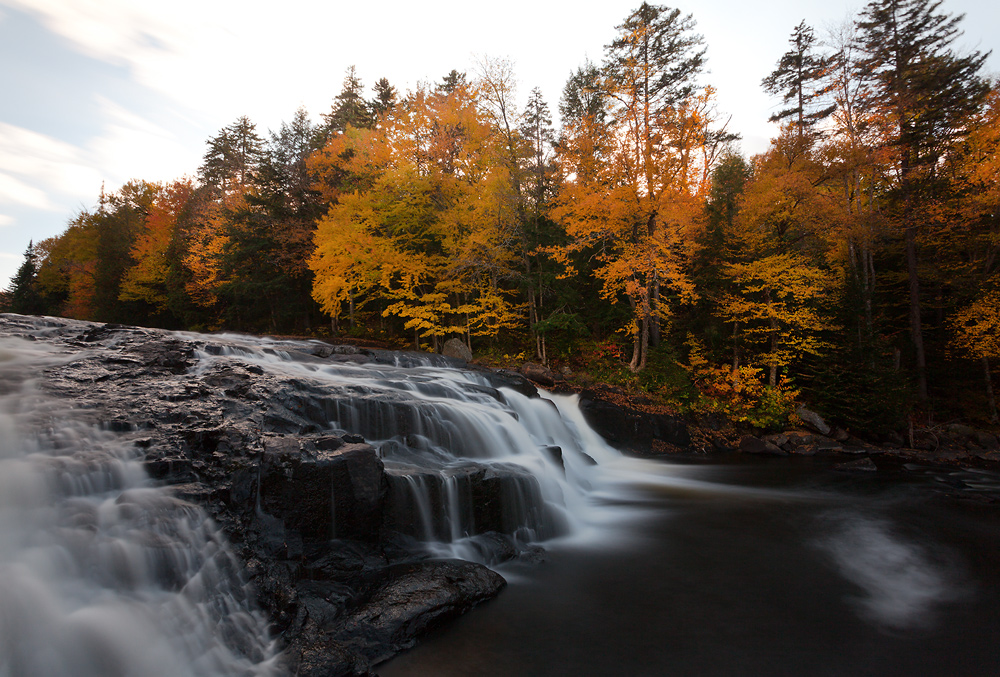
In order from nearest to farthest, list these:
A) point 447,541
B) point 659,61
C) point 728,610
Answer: point 728,610
point 447,541
point 659,61

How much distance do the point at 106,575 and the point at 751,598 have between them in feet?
19.7

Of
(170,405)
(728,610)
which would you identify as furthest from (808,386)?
(170,405)

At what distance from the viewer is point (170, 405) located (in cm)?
560

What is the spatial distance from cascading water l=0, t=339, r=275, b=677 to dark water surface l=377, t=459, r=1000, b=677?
54.2 inches

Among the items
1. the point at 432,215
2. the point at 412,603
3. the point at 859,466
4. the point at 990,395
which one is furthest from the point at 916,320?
the point at 412,603

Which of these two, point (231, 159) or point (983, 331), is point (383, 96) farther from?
point (983, 331)

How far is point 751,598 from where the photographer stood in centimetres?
487

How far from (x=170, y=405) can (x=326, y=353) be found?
20.8 ft

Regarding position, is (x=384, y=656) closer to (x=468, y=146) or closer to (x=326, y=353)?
(x=326, y=353)

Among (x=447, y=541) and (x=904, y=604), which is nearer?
(x=904, y=604)

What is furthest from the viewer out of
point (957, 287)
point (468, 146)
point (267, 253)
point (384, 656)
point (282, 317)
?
point (282, 317)

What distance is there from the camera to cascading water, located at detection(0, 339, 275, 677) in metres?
2.91

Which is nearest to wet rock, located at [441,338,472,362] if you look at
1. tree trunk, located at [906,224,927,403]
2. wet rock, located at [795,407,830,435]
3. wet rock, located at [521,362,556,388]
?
wet rock, located at [521,362,556,388]

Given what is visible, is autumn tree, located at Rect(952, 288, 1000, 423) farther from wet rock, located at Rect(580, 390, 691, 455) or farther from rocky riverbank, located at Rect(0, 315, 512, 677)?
rocky riverbank, located at Rect(0, 315, 512, 677)
